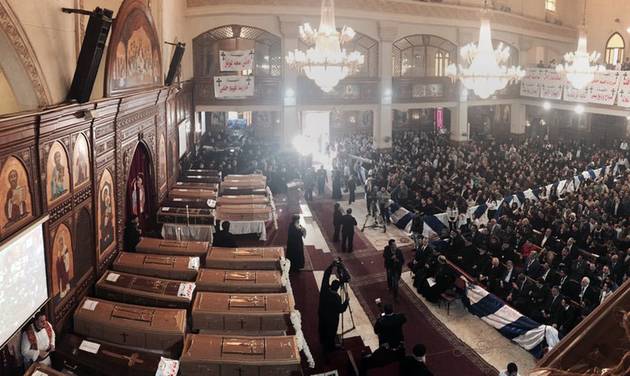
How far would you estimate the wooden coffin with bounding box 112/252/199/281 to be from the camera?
9.97m

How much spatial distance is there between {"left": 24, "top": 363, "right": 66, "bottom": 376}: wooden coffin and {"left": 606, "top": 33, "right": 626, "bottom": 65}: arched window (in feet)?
101

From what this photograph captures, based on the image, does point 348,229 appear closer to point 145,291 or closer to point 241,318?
point 241,318

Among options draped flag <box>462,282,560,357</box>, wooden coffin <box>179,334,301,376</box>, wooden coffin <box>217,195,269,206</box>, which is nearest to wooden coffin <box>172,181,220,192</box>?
wooden coffin <box>217,195,269,206</box>

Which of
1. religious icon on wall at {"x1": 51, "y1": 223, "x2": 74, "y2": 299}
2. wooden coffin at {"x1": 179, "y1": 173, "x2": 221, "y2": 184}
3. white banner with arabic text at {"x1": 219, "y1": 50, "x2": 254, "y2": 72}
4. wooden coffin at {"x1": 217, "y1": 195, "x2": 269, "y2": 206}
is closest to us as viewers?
religious icon on wall at {"x1": 51, "y1": 223, "x2": 74, "y2": 299}

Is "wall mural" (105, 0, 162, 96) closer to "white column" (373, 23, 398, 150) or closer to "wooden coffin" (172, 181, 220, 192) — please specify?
"wooden coffin" (172, 181, 220, 192)

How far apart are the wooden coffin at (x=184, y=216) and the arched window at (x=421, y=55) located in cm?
1423

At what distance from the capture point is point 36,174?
685cm

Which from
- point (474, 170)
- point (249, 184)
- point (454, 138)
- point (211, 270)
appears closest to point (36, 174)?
point (211, 270)

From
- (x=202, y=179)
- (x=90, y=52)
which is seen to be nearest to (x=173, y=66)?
(x=202, y=179)

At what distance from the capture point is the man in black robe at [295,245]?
12056mm

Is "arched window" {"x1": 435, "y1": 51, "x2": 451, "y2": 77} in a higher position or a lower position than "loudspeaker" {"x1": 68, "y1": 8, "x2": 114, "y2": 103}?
higher

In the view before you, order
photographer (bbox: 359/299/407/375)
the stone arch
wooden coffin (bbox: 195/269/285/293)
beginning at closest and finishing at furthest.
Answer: the stone arch < photographer (bbox: 359/299/407/375) < wooden coffin (bbox: 195/269/285/293)

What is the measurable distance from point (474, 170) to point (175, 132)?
35.8ft

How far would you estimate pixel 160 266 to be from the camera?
10094mm
